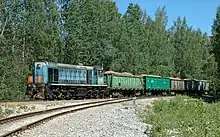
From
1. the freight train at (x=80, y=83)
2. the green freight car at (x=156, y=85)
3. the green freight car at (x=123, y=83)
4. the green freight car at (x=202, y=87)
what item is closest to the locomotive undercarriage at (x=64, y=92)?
the freight train at (x=80, y=83)

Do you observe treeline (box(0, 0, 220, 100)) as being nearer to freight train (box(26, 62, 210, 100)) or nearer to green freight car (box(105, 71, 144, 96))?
freight train (box(26, 62, 210, 100))

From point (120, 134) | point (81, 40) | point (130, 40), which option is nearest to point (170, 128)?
point (120, 134)

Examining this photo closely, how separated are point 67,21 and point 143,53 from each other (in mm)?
25099

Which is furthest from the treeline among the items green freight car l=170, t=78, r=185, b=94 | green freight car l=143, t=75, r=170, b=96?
green freight car l=143, t=75, r=170, b=96

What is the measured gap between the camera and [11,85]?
31.4m

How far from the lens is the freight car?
109 feet

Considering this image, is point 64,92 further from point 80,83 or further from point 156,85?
point 156,85

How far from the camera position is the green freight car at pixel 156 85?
176 feet

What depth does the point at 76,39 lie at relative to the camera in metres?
52.6

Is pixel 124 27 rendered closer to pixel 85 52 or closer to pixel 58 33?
pixel 85 52

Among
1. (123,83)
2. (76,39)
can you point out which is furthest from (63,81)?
(76,39)

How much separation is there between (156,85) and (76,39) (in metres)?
12.7

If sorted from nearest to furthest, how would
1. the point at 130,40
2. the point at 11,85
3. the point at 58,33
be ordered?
the point at 11,85, the point at 58,33, the point at 130,40

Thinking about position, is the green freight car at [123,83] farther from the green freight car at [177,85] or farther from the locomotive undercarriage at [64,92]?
the green freight car at [177,85]
